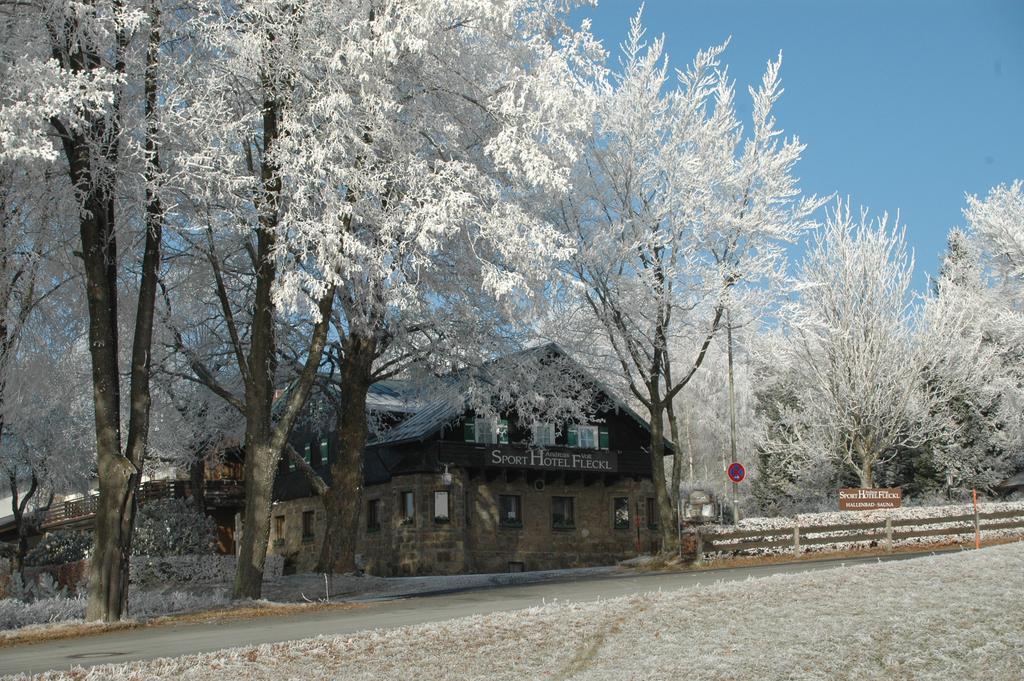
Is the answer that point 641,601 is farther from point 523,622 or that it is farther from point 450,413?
point 450,413

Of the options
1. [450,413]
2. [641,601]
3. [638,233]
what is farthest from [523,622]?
[450,413]

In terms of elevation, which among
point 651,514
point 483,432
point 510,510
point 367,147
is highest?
point 367,147

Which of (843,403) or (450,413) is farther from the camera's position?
(843,403)

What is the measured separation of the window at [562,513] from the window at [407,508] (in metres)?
5.74

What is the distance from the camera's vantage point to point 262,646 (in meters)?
11.5

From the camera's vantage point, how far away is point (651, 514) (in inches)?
1788

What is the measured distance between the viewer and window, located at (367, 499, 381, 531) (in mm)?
41750

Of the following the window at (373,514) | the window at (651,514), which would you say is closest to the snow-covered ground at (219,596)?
the window at (373,514)

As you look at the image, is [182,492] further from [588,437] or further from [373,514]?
[588,437]

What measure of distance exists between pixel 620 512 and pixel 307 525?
12.8 metres

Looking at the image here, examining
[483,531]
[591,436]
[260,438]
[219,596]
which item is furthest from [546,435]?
[260,438]

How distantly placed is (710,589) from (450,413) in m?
23.8

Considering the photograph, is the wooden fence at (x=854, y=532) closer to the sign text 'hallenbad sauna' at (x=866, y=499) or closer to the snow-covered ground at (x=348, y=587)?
the sign text 'hallenbad sauna' at (x=866, y=499)

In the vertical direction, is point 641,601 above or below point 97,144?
below
